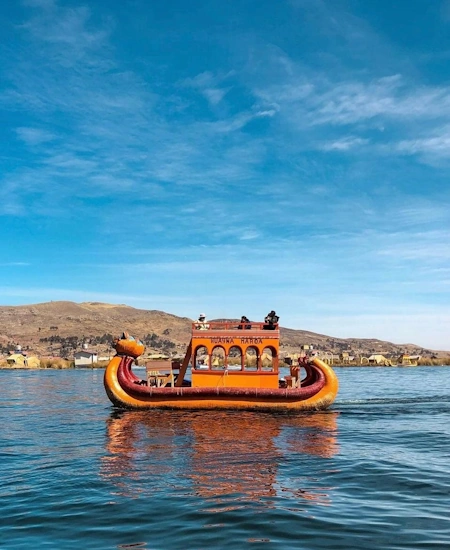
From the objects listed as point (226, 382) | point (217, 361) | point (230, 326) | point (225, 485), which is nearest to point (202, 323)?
point (230, 326)

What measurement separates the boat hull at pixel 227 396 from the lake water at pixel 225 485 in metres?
2.36

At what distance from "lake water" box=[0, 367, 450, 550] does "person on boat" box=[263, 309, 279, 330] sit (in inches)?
206

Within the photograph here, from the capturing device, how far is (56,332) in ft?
505

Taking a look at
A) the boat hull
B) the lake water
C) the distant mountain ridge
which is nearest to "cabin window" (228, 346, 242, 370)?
the boat hull

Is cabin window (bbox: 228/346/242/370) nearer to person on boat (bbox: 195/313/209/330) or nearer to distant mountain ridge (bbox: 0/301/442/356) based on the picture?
person on boat (bbox: 195/313/209/330)

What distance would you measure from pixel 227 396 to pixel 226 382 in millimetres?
1139

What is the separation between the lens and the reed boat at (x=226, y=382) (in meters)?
23.9

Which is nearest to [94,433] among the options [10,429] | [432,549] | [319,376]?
[10,429]

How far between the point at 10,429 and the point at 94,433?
362cm

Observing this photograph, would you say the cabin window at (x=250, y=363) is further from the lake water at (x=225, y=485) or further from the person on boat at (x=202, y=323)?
the lake water at (x=225, y=485)

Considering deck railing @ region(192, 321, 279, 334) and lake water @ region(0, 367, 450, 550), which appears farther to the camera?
deck railing @ region(192, 321, 279, 334)

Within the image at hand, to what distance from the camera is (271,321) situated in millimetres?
25609

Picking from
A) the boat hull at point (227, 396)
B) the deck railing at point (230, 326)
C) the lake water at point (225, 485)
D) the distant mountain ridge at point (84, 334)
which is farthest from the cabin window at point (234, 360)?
the distant mountain ridge at point (84, 334)

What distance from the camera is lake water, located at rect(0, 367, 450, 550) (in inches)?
323
